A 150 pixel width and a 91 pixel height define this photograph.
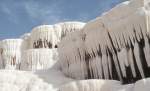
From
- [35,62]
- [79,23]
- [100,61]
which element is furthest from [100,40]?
[79,23]

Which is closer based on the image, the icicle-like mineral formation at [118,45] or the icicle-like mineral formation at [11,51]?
the icicle-like mineral formation at [118,45]

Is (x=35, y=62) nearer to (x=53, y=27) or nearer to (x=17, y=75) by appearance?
(x=53, y=27)

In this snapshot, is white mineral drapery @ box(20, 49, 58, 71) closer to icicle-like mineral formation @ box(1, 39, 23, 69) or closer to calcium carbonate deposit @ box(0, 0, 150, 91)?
calcium carbonate deposit @ box(0, 0, 150, 91)

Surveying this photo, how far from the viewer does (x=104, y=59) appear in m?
15.0

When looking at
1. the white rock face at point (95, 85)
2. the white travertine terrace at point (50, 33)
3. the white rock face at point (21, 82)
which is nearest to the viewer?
the white rock face at point (95, 85)

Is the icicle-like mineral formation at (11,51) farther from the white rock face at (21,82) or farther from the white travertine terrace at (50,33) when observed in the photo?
the white rock face at (21,82)

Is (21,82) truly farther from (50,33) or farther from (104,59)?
(50,33)

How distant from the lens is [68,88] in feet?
43.6

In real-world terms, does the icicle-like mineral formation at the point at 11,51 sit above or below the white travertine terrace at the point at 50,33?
below

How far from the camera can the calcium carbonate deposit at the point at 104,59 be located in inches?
512

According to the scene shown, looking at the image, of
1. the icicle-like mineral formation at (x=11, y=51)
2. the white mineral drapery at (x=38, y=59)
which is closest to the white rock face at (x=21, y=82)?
the white mineral drapery at (x=38, y=59)

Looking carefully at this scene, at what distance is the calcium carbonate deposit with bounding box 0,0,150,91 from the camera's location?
12992mm

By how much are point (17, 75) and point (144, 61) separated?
22.5ft

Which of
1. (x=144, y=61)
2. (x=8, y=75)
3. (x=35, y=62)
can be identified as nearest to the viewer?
(x=144, y=61)
